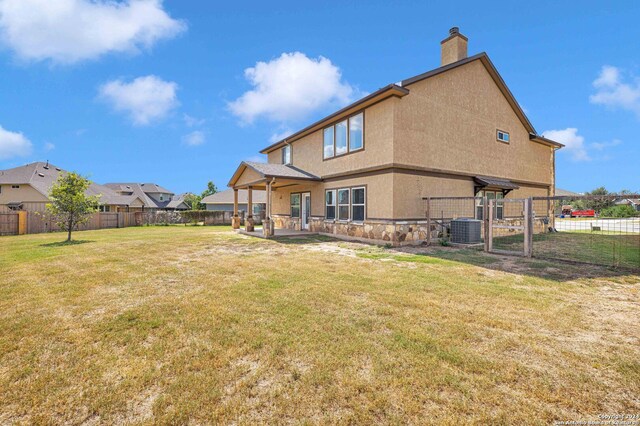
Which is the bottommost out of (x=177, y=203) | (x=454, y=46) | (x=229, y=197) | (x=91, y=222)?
(x=91, y=222)

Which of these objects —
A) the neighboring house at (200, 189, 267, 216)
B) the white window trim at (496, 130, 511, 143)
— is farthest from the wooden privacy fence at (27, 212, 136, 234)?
the white window trim at (496, 130, 511, 143)

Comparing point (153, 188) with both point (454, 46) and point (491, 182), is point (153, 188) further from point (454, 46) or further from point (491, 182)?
point (491, 182)

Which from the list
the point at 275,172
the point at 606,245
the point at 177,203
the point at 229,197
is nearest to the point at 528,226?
the point at 606,245

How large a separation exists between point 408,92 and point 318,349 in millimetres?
11019

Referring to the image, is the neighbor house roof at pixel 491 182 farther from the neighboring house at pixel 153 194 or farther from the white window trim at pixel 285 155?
the neighboring house at pixel 153 194

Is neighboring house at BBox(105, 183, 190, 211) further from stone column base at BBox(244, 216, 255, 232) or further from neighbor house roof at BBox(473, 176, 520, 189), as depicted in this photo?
neighbor house roof at BBox(473, 176, 520, 189)

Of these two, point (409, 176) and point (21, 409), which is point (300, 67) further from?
point (21, 409)

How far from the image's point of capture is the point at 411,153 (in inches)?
467

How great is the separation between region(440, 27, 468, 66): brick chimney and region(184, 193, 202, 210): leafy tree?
47027mm

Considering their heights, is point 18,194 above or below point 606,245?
above

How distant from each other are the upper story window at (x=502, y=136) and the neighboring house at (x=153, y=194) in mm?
49293

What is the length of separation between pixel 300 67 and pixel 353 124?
10.4 meters

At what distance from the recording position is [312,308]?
4348 millimetres

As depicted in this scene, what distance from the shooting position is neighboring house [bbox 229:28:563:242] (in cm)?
1170
